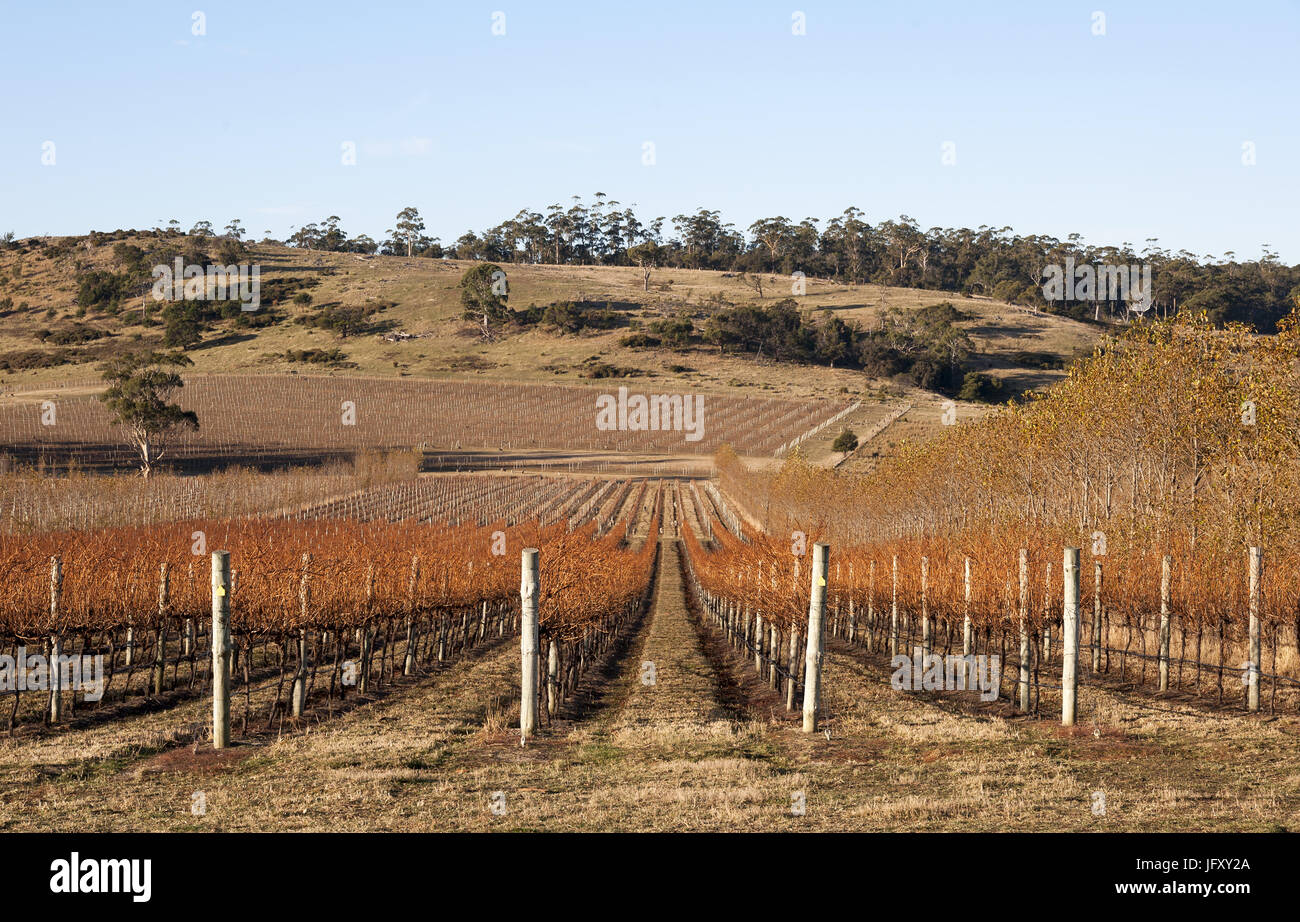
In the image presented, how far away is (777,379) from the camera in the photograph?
144375 millimetres

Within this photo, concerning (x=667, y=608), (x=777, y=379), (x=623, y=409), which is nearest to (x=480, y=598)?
(x=667, y=608)

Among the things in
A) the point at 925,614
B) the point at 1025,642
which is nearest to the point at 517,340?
the point at 925,614

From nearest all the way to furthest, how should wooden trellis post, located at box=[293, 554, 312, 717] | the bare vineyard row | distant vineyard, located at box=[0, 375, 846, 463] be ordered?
Answer: wooden trellis post, located at box=[293, 554, 312, 717] < the bare vineyard row < distant vineyard, located at box=[0, 375, 846, 463]

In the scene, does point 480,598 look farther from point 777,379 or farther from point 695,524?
point 777,379

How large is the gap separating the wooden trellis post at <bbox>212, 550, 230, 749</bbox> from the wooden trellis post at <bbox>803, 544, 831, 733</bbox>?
774 cm

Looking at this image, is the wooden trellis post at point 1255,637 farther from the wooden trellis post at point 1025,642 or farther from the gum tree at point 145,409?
the gum tree at point 145,409
